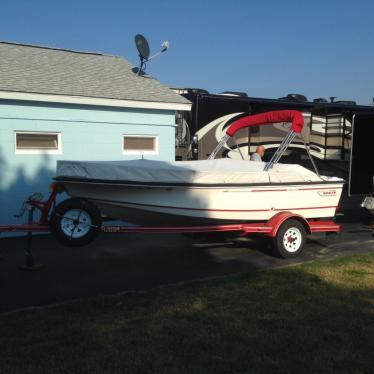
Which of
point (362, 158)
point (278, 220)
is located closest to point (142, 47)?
point (362, 158)

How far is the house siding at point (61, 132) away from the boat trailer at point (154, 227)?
2522mm

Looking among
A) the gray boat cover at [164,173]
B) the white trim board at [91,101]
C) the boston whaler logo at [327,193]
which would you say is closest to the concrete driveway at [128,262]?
the boston whaler logo at [327,193]

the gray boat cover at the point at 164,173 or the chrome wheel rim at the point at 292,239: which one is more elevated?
the gray boat cover at the point at 164,173

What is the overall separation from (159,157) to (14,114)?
11.8ft

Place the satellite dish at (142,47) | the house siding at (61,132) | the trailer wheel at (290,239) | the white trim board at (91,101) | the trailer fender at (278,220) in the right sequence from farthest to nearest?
the satellite dish at (142,47)
the house siding at (61,132)
the white trim board at (91,101)
the trailer wheel at (290,239)
the trailer fender at (278,220)

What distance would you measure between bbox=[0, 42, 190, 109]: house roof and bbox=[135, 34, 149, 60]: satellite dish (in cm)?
54

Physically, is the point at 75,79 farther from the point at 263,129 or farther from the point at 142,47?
the point at 263,129

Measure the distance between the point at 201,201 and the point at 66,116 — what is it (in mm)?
4608

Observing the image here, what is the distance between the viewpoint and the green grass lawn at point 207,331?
13.6ft

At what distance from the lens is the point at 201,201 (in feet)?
24.7

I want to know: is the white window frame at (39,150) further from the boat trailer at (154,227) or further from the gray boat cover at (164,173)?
the gray boat cover at (164,173)

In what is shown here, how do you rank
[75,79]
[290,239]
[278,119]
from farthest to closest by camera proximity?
[75,79] → [278,119] → [290,239]

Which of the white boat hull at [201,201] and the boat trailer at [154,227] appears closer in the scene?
the boat trailer at [154,227]

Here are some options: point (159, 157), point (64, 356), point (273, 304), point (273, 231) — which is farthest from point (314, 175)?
point (64, 356)
